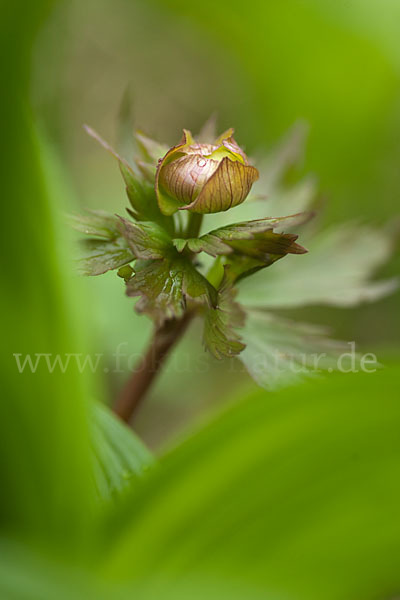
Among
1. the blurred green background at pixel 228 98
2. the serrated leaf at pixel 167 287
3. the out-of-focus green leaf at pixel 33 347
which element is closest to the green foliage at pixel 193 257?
the serrated leaf at pixel 167 287

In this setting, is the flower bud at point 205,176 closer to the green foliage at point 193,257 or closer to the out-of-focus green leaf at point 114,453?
the green foliage at point 193,257

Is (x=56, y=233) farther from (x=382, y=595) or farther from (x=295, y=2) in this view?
(x=295, y=2)

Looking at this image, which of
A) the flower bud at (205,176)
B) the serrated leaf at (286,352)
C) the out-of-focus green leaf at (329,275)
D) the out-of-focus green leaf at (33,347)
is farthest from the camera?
the out-of-focus green leaf at (329,275)

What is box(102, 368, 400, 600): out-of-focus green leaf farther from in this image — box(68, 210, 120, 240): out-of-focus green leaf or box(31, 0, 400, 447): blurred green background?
box(31, 0, 400, 447): blurred green background

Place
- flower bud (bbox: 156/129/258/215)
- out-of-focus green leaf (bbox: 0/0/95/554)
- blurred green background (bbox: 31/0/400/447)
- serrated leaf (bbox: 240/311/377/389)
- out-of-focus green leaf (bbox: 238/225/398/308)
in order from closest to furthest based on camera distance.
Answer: out-of-focus green leaf (bbox: 0/0/95/554) → flower bud (bbox: 156/129/258/215) → serrated leaf (bbox: 240/311/377/389) → out-of-focus green leaf (bbox: 238/225/398/308) → blurred green background (bbox: 31/0/400/447)

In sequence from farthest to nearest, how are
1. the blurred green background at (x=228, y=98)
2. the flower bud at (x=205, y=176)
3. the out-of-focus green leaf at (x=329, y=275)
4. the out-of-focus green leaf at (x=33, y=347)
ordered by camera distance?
1. the blurred green background at (x=228, y=98)
2. the out-of-focus green leaf at (x=329, y=275)
3. the flower bud at (x=205, y=176)
4. the out-of-focus green leaf at (x=33, y=347)

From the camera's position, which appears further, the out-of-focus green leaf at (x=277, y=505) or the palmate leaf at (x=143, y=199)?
the palmate leaf at (x=143, y=199)

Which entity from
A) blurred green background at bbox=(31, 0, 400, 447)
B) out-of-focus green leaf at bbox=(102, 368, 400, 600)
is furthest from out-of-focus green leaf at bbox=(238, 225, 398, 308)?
blurred green background at bbox=(31, 0, 400, 447)
